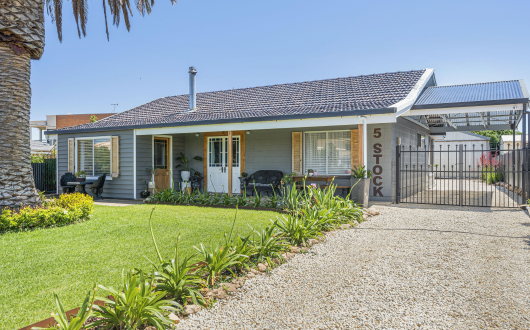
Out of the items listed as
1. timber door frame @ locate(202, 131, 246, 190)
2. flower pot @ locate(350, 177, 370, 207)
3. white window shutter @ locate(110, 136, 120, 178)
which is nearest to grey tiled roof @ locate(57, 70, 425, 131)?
white window shutter @ locate(110, 136, 120, 178)

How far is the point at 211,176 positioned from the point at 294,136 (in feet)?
11.7

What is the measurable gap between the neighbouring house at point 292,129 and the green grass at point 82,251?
11.0 feet

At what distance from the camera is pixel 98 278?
3697mm

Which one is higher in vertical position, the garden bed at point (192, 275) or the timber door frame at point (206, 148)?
the timber door frame at point (206, 148)

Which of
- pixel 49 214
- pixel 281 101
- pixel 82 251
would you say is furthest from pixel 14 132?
pixel 281 101

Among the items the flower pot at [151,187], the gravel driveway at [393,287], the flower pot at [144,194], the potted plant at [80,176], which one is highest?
the potted plant at [80,176]

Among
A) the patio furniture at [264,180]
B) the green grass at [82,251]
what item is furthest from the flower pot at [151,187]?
the green grass at [82,251]

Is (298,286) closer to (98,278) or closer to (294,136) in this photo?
(98,278)

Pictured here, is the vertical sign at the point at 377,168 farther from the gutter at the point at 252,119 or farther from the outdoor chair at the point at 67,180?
the outdoor chair at the point at 67,180

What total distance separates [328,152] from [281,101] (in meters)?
2.65

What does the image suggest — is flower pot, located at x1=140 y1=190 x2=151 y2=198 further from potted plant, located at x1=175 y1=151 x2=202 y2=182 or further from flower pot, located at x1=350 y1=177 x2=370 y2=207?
flower pot, located at x1=350 y1=177 x2=370 y2=207

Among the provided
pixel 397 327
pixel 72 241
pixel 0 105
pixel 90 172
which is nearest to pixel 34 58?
pixel 0 105

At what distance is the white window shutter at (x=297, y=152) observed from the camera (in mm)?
11078

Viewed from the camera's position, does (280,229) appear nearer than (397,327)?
No
